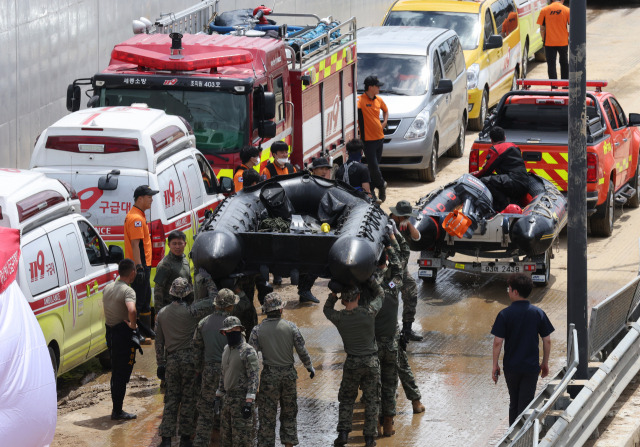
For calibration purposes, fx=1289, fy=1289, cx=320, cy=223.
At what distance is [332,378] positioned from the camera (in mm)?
12734

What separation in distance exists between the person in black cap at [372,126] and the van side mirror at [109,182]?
18.0 ft

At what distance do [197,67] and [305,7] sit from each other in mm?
12906

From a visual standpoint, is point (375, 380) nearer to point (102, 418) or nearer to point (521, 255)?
point (102, 418)

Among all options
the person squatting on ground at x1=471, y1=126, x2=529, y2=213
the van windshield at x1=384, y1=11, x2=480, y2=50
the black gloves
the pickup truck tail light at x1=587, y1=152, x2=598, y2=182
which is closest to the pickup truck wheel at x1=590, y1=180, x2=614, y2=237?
the pickup truck tail light at x1=587, y1=152, x2=598, y2=182

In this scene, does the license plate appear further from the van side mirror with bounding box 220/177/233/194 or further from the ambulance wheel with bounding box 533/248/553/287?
the van side mirror with bounding box 220/177/233/194

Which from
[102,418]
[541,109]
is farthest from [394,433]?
[541,109]

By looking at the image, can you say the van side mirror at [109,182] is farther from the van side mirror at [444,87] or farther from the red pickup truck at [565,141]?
the van side mirror at [444,87]

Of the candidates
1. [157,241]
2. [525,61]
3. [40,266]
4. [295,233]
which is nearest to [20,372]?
[40,266]

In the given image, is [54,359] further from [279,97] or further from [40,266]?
[279,97]

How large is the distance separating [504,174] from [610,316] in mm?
4704

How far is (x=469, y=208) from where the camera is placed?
1516cm

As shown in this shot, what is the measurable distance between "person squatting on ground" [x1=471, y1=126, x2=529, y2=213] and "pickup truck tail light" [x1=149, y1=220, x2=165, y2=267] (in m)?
4.32

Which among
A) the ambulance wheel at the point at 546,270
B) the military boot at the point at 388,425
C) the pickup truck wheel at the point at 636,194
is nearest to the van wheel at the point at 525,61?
the pickup truck wheel at the point at 636,194

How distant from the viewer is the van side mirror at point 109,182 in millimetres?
13758
